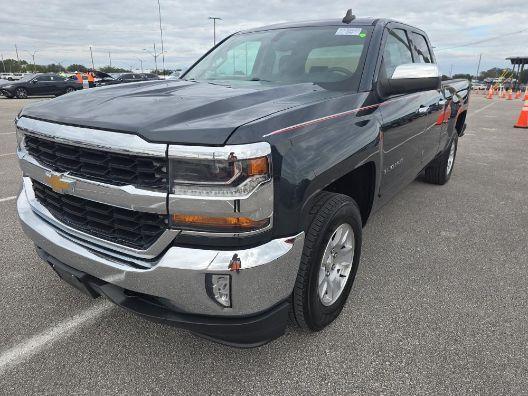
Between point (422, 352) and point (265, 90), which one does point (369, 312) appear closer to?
point (422, 352)

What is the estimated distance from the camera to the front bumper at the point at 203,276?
1.71 meters

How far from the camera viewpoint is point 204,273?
5.59 feet

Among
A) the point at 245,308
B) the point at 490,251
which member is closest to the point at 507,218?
the point at 490,251

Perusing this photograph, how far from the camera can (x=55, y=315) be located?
256 centimetres

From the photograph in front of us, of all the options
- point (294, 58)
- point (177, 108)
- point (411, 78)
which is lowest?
point (177, 108)

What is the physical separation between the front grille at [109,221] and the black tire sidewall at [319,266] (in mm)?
807

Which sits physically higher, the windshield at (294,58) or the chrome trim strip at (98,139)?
the windshield at (294,58)

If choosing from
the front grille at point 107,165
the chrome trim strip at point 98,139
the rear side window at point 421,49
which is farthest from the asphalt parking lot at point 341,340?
the rear side window at point 421,49

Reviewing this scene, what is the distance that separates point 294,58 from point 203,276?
6.64 feet

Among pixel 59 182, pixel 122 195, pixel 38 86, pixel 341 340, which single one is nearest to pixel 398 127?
pixel 341 340

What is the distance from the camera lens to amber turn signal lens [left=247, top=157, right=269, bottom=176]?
1663 millimetres

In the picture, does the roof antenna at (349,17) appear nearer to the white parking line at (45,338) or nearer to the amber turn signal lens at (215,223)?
the amber turn signal lens at (215,223)

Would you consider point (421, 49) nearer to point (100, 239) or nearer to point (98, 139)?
point (98, 139)

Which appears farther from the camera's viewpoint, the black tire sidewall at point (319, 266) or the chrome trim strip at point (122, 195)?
the black tire sidewall at point (319, 266)
